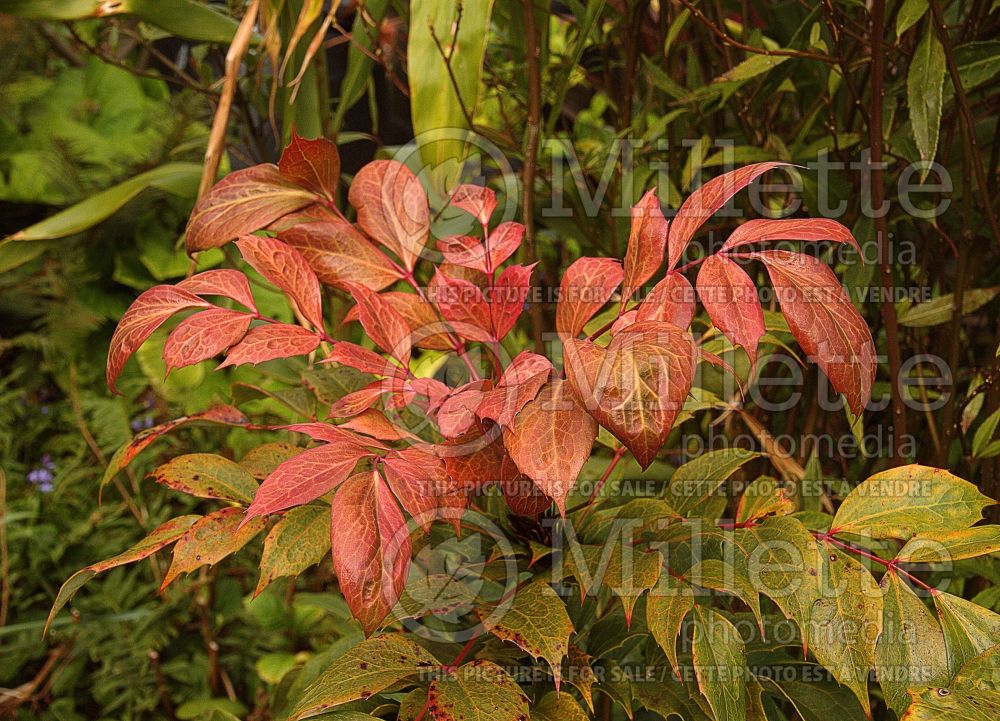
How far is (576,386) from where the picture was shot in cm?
27

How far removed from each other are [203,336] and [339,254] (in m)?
0.09

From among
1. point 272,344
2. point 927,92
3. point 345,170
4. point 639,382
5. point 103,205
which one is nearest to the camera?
point 639,382

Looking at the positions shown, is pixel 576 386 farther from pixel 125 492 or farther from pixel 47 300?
pixel 47 300

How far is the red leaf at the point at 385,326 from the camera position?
1.25 ft

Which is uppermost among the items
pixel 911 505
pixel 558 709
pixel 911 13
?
pixel 911 13

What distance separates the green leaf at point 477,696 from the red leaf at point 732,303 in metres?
0.18

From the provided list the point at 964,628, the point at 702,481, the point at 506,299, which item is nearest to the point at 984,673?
the point at 964,628

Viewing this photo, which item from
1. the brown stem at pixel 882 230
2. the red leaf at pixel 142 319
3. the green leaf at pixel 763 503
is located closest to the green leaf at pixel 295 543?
the red leaf at pixel 142 319

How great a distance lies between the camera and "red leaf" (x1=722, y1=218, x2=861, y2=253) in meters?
0.31

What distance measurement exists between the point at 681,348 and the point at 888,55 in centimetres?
47

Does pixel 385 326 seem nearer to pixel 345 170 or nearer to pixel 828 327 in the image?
pixel 828 327

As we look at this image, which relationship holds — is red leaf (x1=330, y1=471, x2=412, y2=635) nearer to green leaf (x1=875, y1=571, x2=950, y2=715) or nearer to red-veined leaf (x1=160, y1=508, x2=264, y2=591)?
red-veined leaf (x1=160, y1=508, x2=264, y2=591)

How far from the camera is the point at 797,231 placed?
1.03 ft

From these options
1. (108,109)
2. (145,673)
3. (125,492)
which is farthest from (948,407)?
(108,109)
